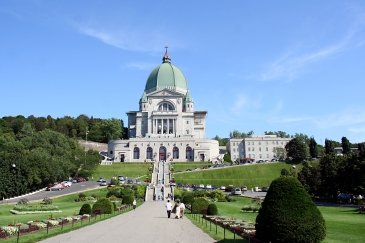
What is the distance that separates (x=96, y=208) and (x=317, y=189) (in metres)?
36.8

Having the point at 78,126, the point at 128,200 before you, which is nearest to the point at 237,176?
the point at 128,200

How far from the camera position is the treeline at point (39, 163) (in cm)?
6525

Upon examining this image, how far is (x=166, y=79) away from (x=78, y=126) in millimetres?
45888

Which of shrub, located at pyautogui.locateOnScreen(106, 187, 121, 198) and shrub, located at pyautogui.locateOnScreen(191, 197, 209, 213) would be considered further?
shrub, located at pyautogui.locateOnScreen(106, 187, 121, 198)

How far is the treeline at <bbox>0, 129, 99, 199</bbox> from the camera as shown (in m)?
65.2

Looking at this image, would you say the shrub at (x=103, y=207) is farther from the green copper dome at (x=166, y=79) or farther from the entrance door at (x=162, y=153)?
the green copper dome at (x=166, y=79)

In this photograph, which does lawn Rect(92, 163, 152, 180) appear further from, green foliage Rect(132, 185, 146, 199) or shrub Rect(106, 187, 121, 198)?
shrub Rect(106, 187, 121, 198)

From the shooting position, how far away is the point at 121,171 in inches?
3814

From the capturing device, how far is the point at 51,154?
301ft

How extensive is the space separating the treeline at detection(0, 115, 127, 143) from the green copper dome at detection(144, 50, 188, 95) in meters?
23.7

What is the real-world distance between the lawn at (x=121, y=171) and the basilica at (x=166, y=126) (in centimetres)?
1420

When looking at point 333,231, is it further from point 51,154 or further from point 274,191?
point 51,154

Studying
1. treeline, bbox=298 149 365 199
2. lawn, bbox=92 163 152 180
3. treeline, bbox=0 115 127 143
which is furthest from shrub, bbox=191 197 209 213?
treeline, bbox=0 115 127 143

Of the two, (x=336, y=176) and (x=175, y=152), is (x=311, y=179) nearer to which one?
(x=336, y=176)
